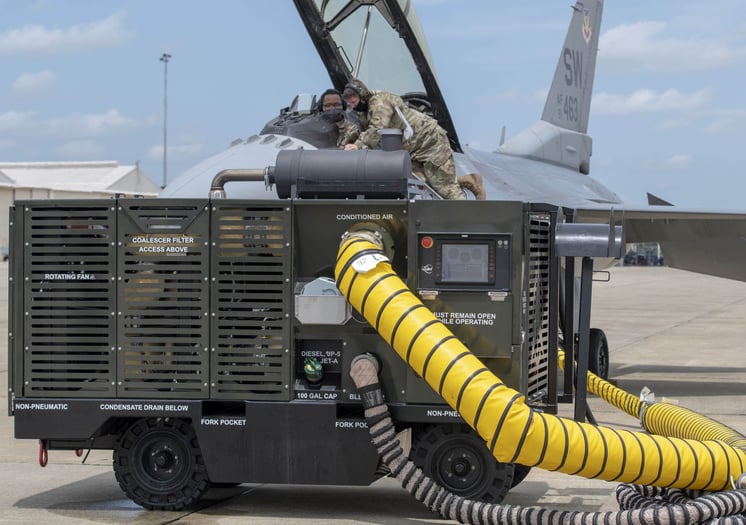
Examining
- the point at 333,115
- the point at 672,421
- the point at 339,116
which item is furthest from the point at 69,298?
the point at 333,115

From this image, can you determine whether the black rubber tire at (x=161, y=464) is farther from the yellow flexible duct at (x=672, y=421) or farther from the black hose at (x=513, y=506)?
the yellow flexible duct at (x=672, y=421)

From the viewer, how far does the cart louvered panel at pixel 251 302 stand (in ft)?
20.1

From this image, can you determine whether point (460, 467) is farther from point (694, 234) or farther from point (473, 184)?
point (694, 234)

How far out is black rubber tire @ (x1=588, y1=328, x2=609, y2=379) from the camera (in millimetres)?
10872

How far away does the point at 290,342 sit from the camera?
6.11 meters

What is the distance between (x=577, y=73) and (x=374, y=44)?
12.2m

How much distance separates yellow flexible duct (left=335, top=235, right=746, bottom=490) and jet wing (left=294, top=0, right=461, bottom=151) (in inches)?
220

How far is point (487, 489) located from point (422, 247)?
140 centimetres

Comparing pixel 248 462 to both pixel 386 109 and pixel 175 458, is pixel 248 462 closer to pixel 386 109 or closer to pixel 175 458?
pixel 175 458

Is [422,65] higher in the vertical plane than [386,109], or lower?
higher

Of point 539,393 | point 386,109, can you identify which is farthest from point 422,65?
point 539,393

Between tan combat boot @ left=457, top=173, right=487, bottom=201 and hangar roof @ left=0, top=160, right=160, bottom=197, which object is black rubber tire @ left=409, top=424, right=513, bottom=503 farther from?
hangar roof @ left=0, top=160, right=160, bottom=197

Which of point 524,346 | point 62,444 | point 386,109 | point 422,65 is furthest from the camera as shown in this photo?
point 422,65

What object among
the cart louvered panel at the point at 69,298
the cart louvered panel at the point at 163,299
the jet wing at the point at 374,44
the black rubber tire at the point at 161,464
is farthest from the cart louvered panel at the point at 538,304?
the jet wing at the point at 374,44
